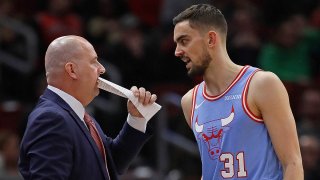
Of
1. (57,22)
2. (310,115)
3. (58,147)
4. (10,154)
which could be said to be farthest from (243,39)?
(58,147)

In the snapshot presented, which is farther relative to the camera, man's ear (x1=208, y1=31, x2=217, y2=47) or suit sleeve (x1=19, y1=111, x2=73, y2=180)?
man's ear (x1=208, y1=31, x2=217, y2=47)

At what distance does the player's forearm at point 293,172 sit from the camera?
460cm

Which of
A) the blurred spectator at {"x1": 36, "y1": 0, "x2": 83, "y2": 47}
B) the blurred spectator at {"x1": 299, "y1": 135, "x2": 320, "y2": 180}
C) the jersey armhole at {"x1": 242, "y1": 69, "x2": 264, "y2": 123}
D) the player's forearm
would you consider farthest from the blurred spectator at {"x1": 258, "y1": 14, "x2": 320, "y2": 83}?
the player's forearm

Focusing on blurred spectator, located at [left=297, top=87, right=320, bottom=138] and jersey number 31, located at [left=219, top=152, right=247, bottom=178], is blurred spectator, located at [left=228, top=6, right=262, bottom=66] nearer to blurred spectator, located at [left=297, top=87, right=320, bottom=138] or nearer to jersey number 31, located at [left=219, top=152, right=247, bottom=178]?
blurred spectator, located at [left=297, top=87, right=320, bottom=138]

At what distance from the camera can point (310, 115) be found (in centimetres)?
897

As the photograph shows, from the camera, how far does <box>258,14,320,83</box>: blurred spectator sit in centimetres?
992

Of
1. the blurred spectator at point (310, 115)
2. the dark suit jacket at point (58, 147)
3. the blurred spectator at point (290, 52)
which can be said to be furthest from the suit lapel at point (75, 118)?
the blurred spectator at point (290, 52)

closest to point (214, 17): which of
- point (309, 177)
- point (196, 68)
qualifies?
point (196, 68)

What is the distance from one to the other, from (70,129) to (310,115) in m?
4.82

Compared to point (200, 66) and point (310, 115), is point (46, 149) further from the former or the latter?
point (310, 115)

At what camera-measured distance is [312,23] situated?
10625 mm

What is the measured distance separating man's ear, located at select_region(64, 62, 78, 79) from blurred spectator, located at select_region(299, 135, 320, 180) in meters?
3.84

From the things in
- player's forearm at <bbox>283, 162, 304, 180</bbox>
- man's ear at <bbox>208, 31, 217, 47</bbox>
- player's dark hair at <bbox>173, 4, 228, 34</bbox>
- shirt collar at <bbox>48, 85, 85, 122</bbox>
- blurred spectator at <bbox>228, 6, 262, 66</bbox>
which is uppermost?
player's dark hair at <bbox>173, 4, 228, 34</bbox>

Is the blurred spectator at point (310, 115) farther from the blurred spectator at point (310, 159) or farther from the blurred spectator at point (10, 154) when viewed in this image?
the blurred spectator at point (10, 154)
